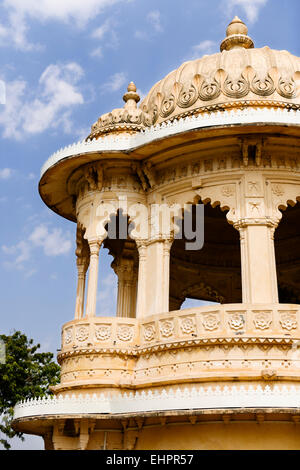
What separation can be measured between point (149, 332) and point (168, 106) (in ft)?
19.2

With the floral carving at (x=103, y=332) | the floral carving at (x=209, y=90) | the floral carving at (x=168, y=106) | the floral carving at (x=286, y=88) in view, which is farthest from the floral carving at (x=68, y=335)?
the floral carving at (x=286, y=88)

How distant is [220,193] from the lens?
13.7 metres

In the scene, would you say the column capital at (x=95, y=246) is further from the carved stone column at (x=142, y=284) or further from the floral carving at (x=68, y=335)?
the floral carving at (x=68, y=335)

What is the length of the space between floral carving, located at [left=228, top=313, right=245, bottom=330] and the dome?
526 cm

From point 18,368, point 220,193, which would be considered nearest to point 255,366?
point 220,193

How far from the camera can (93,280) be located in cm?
1447

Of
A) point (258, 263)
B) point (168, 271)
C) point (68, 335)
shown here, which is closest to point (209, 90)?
point (168, 271)

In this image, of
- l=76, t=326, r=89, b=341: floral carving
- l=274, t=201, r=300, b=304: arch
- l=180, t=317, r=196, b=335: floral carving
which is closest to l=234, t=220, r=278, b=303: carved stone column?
l=180, t=317, r=196, b=335: floral carving

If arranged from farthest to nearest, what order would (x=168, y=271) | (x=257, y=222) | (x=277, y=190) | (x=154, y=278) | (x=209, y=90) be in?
(x=209, y=90) → (x=168, y=271) → (x=154, y=278) → (x=277, y=190) → (x=257, y=222)

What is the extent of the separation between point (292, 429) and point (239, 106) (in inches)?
297

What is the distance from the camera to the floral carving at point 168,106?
1534 centimetres

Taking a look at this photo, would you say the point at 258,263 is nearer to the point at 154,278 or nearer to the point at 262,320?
the point at 262,320

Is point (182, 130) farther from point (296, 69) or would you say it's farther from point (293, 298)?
point (293, 298)

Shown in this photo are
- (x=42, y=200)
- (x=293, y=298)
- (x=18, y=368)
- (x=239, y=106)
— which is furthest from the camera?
(x=18, y=368)
